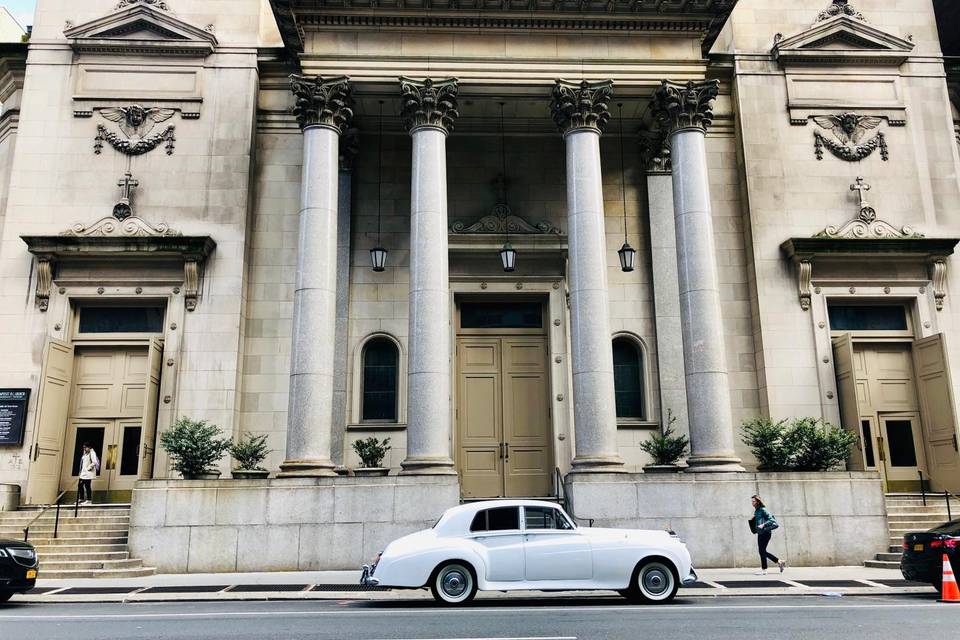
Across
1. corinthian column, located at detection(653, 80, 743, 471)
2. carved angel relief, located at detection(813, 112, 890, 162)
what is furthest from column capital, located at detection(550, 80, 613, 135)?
carved angel relief, located at detection(813, 112, 890, 162)

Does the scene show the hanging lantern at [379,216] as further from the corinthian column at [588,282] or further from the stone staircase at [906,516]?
the stone staircase at [906,516]

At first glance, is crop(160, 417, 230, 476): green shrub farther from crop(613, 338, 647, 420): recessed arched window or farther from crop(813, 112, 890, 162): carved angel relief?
crop(813, 112, 890, 162): carved angel relief

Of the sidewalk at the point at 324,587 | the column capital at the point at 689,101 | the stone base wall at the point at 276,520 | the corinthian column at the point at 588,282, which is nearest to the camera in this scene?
the sidewalk at the point at 324,587

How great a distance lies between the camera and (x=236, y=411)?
20.7 metres

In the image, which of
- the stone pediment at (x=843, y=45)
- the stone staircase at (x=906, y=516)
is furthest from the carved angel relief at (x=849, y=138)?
the stone staircase at (x=906, y=516)

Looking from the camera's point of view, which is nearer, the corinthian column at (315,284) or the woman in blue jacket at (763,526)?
the woman in blue jacket at (763,526)

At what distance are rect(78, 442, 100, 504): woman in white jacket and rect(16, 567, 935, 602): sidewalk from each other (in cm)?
424

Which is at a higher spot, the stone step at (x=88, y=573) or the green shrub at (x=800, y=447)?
the green shrub at (x=800, y=447)

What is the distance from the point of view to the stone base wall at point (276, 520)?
16.7 meters

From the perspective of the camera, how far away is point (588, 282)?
61.4ft

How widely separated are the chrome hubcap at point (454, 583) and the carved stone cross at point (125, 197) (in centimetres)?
1495

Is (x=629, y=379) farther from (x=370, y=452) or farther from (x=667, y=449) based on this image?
(x=370, y=452)

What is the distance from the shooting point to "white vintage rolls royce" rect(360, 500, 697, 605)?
1188 centimetres

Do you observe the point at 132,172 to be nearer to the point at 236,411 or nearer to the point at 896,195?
the point at 236,411
